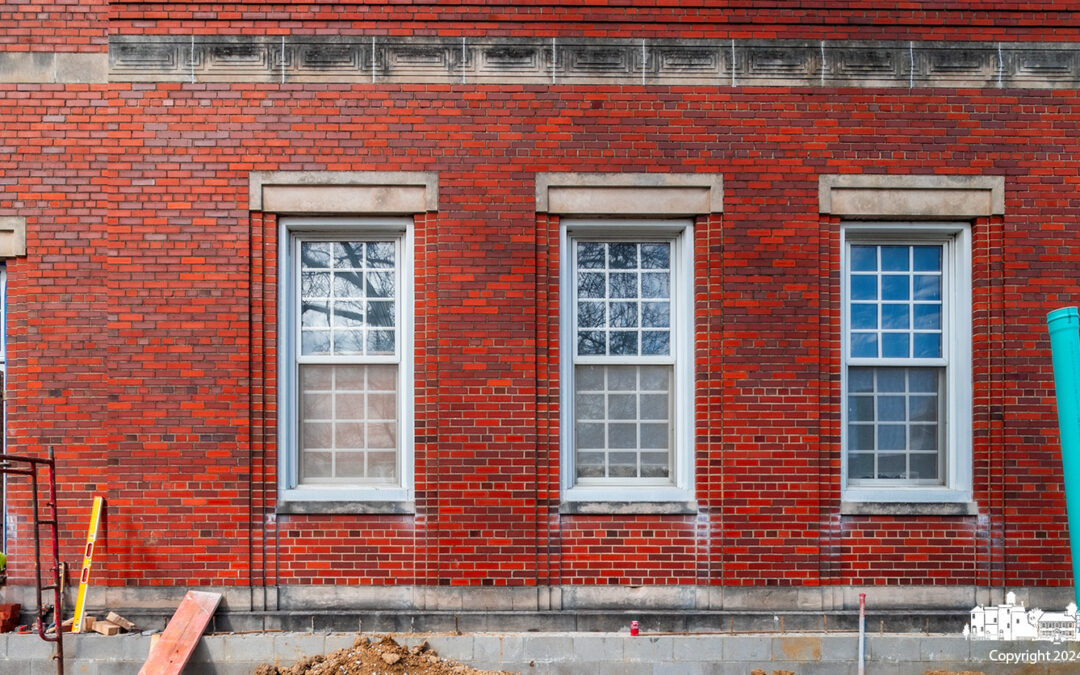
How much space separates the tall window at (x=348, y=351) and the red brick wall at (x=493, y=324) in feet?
0.89

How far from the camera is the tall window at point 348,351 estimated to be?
6.68m

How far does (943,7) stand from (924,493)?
13.4 feet

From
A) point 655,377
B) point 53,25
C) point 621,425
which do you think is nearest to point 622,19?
point 655,377

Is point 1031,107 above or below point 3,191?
above

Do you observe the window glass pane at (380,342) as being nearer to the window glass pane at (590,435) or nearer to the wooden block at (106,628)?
the window glass pane at (590,435)

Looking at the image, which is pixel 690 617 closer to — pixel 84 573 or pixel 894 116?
pixel 894 116

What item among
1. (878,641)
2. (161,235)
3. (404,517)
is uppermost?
(161,235)

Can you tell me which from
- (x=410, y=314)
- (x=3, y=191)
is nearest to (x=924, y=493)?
(x=410, y=314)

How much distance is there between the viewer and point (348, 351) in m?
6.75

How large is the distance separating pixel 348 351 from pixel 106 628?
2.84 metres

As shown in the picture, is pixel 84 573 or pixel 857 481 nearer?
pixel 84 573

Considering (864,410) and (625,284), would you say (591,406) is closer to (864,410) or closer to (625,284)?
(625,284)

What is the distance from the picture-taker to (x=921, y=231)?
22.0 ft

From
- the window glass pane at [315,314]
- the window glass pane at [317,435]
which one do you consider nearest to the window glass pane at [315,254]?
the window glass pane at [315,314]
